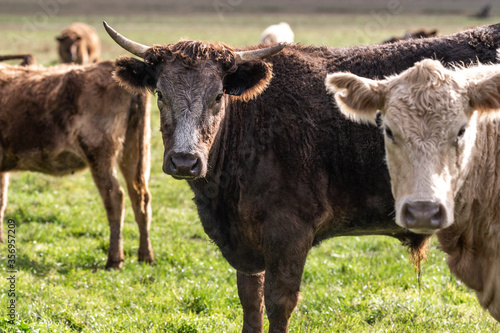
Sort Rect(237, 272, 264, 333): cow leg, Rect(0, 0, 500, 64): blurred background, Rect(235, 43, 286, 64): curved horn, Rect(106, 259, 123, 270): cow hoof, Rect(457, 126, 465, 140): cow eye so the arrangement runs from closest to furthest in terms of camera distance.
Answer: Rect(457, 126, 465, 140): cow eye
Rect(235, 43, 286, 64): curved horn
Rect(237, 272, 264, 333): cow leg
Rect(106, 259, 123, 270): cow hoof
Rect(0, 0, 500, 64): blurred background

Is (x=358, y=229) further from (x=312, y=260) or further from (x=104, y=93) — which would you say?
(x=104, y=93)

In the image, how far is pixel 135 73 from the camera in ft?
16.0

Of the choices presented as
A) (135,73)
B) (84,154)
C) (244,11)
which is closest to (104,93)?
(84,154)

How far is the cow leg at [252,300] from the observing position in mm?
4918

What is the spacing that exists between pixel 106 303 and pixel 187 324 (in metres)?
1.09

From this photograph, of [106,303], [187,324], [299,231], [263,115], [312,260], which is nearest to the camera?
[299,231]

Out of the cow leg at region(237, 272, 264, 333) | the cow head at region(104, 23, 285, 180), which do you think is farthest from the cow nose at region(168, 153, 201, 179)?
the cow leg at region(237, 272, 264, 333)

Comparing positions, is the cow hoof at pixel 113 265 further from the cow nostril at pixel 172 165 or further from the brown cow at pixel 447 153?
the brown cow at pixel 447 153

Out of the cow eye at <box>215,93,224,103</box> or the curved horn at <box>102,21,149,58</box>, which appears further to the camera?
the curved horn at <box>102,21,149,58</box>

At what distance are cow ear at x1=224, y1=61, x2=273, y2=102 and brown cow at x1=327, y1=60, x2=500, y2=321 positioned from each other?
0.73 metres

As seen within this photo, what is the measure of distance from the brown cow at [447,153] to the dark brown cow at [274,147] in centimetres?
56

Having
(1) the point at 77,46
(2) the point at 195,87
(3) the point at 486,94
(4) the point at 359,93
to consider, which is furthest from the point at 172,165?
(1) the point at 77,46

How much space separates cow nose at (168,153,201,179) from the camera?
4.10 m

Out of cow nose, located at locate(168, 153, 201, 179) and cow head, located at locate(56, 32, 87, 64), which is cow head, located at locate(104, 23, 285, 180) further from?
cow head, located at locate(56, 32, 87, 64)
